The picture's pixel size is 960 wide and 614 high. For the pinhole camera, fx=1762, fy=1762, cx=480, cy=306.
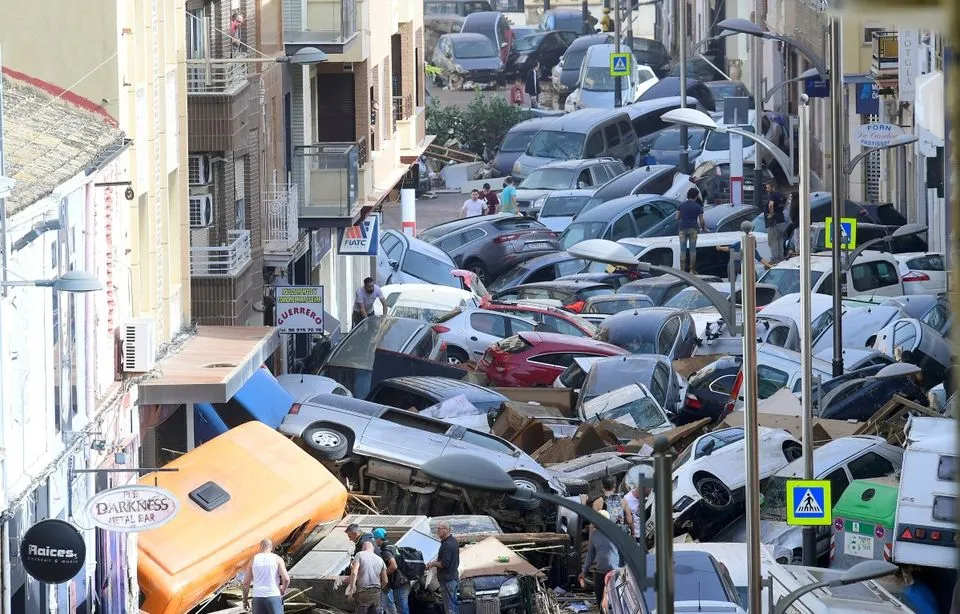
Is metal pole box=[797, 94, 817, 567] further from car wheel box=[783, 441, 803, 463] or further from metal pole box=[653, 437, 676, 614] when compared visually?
metal pole box=[653, 437, 676, 614]

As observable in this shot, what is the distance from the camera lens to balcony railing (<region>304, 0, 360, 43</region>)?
1203 inches

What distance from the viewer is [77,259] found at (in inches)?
615

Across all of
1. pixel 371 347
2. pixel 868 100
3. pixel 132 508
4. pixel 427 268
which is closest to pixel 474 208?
pixel 427 268

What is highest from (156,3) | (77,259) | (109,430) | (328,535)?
(156,3)

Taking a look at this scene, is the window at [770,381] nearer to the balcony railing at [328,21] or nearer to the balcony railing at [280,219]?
the balcony railing at [280,219]

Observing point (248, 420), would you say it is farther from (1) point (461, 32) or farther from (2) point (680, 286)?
(1) point (461, 32)

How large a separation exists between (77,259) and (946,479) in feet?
26.5

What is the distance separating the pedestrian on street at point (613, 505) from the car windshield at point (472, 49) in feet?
204

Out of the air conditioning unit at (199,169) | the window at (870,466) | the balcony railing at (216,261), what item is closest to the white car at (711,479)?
the window at (870,466)

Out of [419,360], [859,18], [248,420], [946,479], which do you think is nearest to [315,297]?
[419,360]

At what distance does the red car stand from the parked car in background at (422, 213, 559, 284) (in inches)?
482

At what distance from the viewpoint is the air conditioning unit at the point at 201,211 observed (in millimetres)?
24391

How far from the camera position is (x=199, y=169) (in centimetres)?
2459

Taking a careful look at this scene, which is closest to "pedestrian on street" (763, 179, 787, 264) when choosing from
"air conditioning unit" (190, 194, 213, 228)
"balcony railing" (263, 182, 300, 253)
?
"balcony railing" (263, 182, 300, 253)
